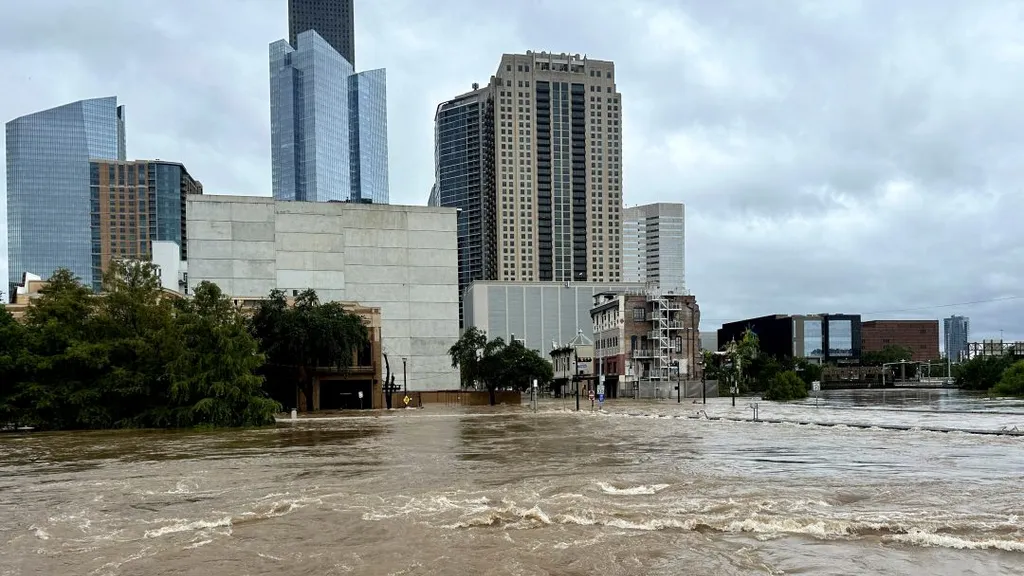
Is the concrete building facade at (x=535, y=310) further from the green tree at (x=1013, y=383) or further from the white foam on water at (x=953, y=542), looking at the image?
the white foam on water at (x=953, y=542)

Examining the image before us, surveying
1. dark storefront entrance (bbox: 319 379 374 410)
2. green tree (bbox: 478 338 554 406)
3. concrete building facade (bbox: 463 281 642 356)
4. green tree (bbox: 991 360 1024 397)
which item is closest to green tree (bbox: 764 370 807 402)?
green tree (bbox: 991 360 1024 397)

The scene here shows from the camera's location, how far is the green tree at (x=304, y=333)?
66938 millimetres

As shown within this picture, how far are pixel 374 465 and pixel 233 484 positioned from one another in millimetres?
4835

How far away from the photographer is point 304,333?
66250 mm

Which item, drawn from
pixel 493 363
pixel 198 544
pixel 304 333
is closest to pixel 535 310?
pixel 493 363

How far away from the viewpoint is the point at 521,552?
11.6 meters

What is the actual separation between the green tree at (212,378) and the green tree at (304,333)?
1726 cm

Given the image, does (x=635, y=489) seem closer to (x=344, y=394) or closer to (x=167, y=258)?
(x=344, y=394)

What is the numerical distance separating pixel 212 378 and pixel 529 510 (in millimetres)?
35256

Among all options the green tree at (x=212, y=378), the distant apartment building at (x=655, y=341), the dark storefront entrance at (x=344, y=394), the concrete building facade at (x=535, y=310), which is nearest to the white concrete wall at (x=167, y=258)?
the dark storefront entrance at (x=344, y=394)

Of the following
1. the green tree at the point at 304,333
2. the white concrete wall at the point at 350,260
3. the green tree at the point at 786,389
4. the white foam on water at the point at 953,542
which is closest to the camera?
the white foam on water at the point at 953,542

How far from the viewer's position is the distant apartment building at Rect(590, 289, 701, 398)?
333 feet

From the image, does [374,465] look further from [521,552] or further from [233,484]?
[521,552]

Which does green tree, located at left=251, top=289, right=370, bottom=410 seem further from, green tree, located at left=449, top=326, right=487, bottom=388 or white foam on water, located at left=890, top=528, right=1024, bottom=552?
white foam on water, located at left=890, top=528, right=1024, bottom=552
